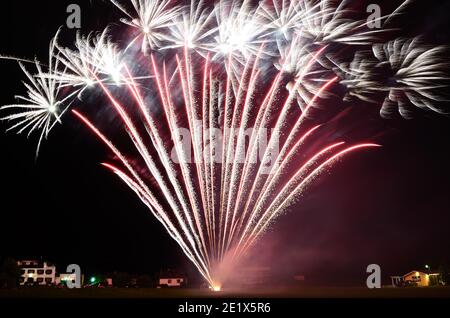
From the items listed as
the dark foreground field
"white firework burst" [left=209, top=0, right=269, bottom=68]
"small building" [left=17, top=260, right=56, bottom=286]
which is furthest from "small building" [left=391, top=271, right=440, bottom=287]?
"small building" [left=17, top=260, right=56, bottom=286]

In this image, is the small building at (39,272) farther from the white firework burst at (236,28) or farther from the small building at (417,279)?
the white firework burst at (236,28)

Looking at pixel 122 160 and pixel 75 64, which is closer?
pixel 75 64

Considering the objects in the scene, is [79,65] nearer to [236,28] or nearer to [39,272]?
[236,28]

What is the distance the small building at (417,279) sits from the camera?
4397 cm

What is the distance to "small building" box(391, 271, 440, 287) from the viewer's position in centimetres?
4397

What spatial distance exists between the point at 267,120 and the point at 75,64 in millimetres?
8692

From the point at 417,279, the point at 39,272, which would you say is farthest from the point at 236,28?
the point at 39,272

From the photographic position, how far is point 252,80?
23.2 metres

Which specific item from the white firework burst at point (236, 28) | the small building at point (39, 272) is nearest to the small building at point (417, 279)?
the white firework burst at point (236, 28)

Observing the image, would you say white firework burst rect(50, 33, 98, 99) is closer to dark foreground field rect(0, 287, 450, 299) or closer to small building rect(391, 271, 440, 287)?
dark foreground field rect(0, 287, 450, 299)
